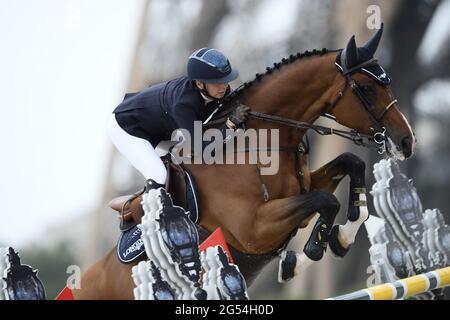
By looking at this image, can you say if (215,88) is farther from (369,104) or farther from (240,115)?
(369,104)

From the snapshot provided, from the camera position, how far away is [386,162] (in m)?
4.40

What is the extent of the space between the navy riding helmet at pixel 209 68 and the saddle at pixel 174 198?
51 centimetres

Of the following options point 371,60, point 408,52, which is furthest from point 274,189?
point 408,52

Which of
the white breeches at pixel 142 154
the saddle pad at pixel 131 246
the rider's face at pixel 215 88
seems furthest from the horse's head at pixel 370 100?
the saddle pad at pixel 131 246

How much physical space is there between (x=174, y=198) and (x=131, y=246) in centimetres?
34

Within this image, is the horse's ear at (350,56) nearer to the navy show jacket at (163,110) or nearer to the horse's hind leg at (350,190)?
the horse's hind leg at (350,190)

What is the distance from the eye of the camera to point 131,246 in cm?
396

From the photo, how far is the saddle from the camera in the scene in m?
3.84

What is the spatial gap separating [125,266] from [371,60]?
5.42 ft

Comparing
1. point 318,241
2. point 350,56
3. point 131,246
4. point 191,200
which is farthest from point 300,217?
point 131,246

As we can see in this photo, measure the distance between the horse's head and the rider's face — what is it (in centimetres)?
57

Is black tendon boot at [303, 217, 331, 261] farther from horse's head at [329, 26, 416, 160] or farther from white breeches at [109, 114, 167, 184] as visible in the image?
white breeches at [109, 114, 167, 184]
